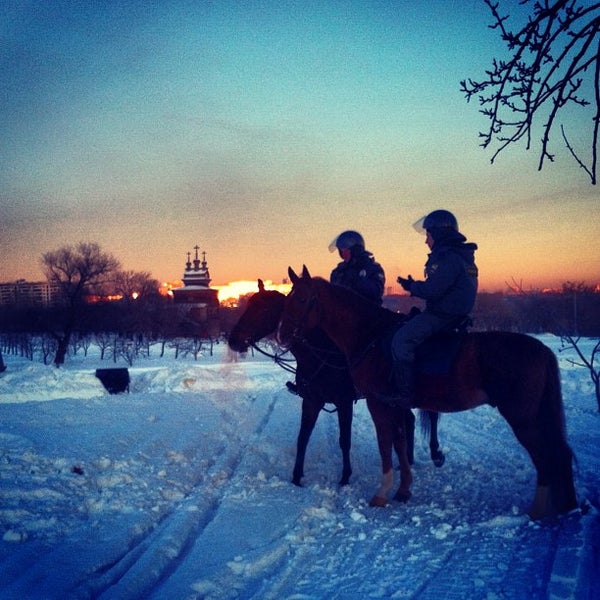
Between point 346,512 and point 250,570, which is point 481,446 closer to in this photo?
point 346,512

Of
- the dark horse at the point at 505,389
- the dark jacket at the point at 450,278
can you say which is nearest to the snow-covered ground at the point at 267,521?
the dark horse at the point at 505,389

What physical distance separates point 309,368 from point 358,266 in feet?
5.67

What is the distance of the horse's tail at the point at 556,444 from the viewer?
4.19 metres

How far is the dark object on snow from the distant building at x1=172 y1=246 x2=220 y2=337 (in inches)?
1794

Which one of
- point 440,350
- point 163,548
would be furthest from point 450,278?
point 163,548

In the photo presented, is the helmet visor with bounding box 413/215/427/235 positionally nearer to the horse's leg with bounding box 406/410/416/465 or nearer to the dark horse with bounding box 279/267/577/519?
the dark horse with bounding box 279/267/577/519

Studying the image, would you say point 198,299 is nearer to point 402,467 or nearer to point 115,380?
point 115,380

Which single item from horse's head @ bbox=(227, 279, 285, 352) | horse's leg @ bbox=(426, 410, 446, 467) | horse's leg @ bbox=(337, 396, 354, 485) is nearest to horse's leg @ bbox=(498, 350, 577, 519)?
horse's leg @ bbox=(426, 410, 446, 467)

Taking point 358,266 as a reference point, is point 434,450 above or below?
below

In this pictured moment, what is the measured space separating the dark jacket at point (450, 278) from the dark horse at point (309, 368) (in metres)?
1.61

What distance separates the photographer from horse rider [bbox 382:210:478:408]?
472 cm

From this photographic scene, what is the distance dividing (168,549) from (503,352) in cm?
352

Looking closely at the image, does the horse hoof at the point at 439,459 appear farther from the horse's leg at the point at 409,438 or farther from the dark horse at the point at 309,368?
the horse's leg at the point at 409,438

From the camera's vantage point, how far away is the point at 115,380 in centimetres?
1664
